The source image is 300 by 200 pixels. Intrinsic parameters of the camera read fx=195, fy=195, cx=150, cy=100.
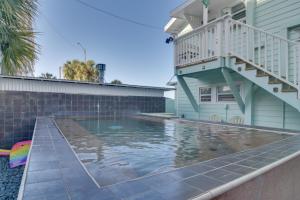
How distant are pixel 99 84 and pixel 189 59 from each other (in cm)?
410

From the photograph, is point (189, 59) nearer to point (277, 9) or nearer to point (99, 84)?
point (277, 9)

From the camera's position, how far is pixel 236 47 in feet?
17.5

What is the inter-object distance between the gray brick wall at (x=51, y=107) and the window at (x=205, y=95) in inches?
104

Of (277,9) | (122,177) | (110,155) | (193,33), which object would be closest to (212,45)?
(193,33)

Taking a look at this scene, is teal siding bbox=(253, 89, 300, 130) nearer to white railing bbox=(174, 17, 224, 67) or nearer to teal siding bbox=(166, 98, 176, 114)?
white railing bbox=(174, 17, 224, 67)

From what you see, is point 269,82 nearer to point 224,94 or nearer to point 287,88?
point 287,88

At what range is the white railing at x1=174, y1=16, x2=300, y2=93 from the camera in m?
4.66

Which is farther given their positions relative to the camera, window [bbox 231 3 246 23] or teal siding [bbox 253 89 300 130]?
window [bbox 231 3 246 23]

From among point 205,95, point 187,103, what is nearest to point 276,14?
point 205,95

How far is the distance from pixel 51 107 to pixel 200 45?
18.9 ft

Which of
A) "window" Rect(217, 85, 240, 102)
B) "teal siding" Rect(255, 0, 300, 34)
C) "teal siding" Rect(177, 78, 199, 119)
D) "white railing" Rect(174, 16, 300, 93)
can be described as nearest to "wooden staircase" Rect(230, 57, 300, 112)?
"white railing" Rect(174, 16, 300, 93)

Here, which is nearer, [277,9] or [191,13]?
[277,9]

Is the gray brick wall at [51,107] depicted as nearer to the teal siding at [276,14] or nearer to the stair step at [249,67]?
the stair step at [249,67]

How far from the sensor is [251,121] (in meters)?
5.84
